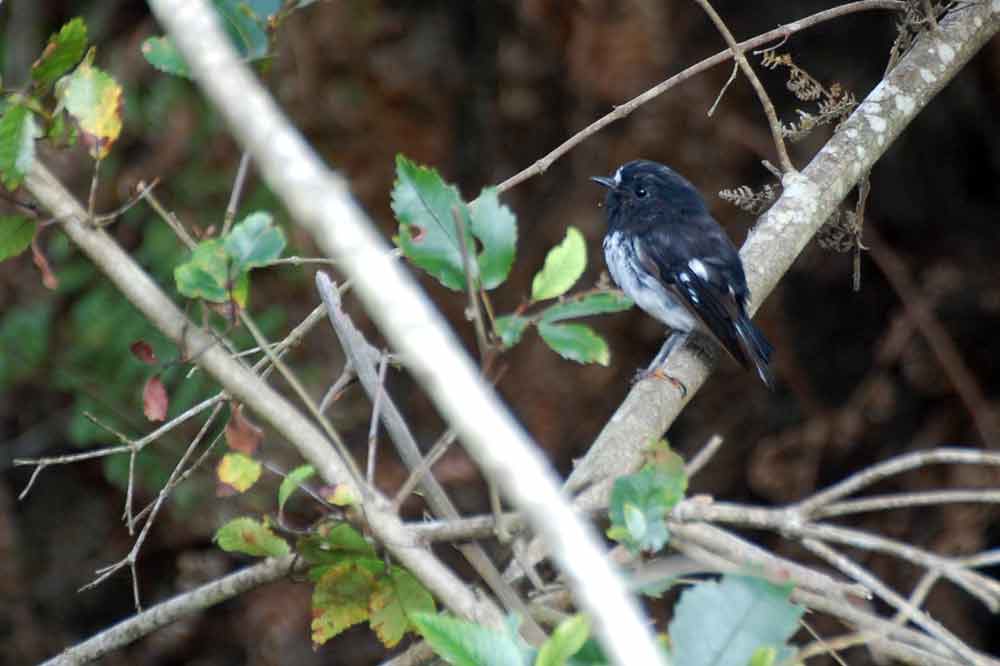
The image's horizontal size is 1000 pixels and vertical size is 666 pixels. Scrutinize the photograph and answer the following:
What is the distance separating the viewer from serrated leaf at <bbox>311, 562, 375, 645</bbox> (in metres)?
1.88

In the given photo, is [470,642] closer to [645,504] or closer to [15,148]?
[645,504]

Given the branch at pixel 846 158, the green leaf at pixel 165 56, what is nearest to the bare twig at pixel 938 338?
the branch at pixel 846 158

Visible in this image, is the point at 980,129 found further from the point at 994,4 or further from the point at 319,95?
the point at 319,95

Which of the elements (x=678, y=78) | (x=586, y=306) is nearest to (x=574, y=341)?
(x=586, y=306)

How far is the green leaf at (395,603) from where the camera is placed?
1859 mm

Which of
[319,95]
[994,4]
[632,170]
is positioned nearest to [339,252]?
[994,4]

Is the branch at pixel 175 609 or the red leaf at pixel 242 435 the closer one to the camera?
the red leaf at pixel 242 435

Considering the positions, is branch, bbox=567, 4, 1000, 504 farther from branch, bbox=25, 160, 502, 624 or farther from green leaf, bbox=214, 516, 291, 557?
branch, bbox=25, 160, 502, 624

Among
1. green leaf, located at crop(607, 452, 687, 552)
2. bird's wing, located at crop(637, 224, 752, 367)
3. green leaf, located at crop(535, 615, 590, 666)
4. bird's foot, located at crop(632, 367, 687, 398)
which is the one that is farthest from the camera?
bird's wing, located at crop(637, 224, 752, 367)

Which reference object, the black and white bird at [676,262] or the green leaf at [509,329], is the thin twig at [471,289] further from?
the black and white bird at [676,262]

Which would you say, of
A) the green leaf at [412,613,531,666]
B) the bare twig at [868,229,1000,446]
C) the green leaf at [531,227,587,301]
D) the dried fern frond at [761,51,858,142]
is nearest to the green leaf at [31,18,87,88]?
the green leaf at [531,227,587,301]

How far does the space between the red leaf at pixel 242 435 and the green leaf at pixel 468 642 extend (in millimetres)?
565

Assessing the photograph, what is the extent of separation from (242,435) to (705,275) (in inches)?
100

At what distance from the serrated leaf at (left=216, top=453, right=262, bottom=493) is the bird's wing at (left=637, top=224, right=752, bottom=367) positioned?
2.00 meters
